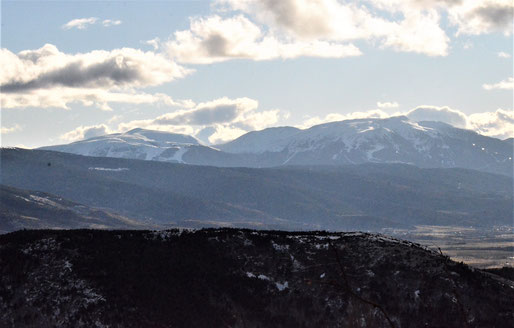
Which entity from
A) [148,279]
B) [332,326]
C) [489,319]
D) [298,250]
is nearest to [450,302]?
[489,319]

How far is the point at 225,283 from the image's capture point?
9662cm

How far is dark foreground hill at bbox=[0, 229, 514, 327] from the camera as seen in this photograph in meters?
86.1

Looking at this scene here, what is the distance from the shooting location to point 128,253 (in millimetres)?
100062

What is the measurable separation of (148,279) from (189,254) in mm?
10132

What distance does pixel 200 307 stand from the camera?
89.6 meters

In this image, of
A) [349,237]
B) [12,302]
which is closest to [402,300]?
[349,237]

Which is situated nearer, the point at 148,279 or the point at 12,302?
the point at 12,302

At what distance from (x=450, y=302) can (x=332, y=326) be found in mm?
16699

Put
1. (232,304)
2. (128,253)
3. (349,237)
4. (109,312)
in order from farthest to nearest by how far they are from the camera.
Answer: (349,237)
(128,253)
(232,304)
(109,312)

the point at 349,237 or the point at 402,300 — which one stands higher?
the point at 349,237

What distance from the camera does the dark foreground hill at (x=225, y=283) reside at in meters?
86.1

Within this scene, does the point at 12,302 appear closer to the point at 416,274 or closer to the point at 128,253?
the point at 128,253

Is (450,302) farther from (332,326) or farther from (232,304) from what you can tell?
(232,304)

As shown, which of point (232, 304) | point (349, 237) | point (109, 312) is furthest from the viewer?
point (349, 237)
